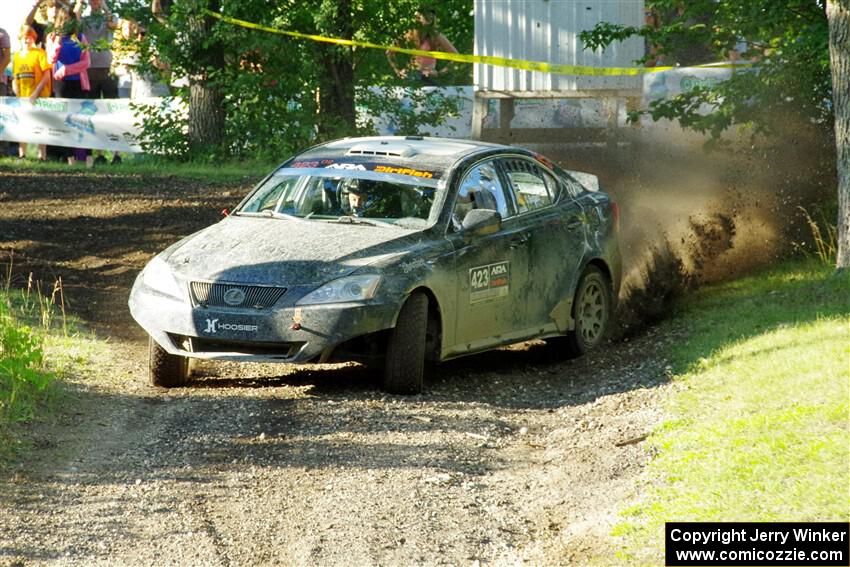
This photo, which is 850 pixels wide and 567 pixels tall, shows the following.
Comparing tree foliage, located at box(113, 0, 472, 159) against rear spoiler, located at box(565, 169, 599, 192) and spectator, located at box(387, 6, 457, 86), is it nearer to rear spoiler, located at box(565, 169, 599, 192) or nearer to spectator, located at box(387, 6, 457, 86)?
spectator, located at box(387, 6, 457, 86)

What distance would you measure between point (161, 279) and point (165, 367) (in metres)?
0.62

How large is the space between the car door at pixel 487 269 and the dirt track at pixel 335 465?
0.44 m

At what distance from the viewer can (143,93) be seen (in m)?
26.3

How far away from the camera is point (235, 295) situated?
9227mm

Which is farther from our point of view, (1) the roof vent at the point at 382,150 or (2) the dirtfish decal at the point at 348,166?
(1) the roof vent at the point at 382,150

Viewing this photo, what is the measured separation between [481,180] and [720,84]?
15.3 ft

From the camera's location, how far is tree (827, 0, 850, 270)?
12.4 meters

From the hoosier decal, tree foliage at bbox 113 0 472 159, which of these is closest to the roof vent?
the hoosier decal

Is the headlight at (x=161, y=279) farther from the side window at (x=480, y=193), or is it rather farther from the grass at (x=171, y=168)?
the grass at (x=171, y=168)

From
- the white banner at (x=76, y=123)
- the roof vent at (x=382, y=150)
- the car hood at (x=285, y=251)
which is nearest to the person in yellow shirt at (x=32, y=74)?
the white banner at (x=76, y=123)

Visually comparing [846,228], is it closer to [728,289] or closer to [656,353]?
[728,289]

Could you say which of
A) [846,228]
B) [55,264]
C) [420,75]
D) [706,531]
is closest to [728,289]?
[846,228]

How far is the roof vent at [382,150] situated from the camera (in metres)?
10.7

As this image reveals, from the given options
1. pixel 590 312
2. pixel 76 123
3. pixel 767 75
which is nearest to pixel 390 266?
pixel 590 312
